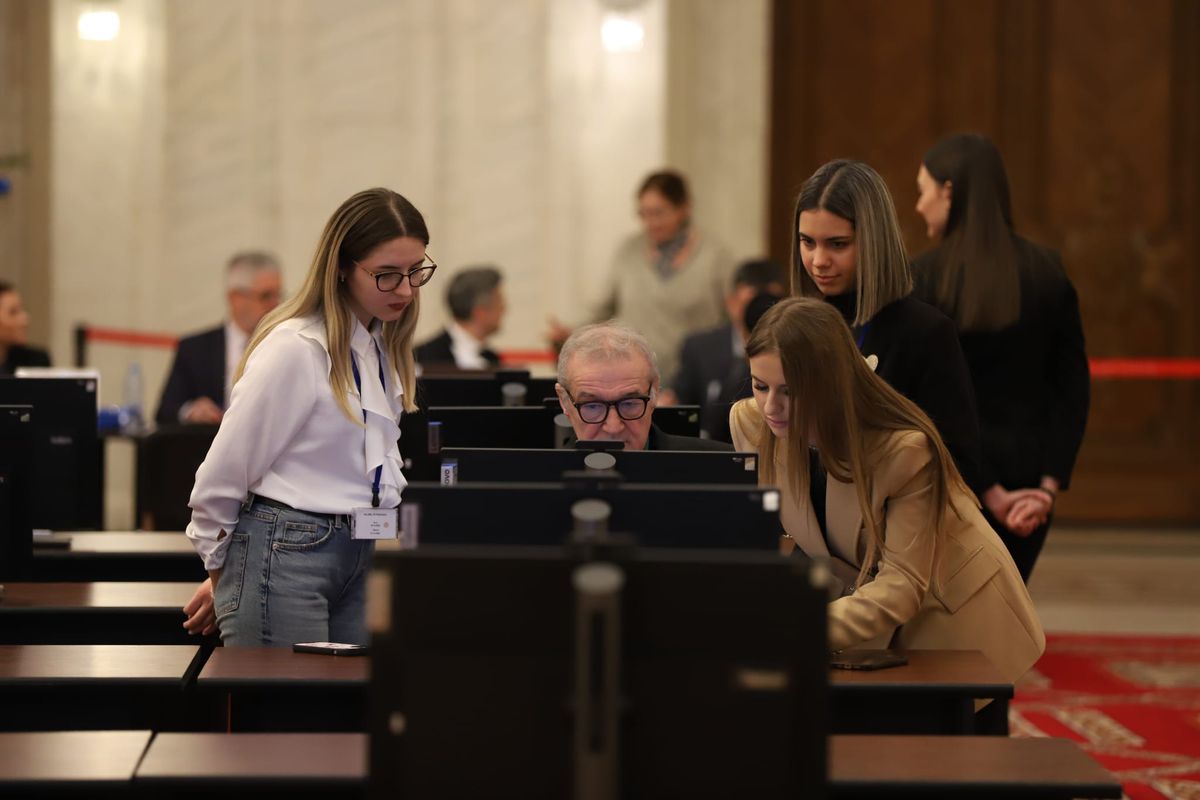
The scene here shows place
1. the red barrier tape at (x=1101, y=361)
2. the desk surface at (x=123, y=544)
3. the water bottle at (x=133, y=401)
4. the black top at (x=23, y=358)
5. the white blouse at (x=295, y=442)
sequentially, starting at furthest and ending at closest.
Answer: the red barrier tape at (x=1101, y=361)
the water bottle at (x=133, y=401)
the black top at (x=23, y=358)
the desk surface at (x=123, y=544)
the white blouse at (x=295, y=442)

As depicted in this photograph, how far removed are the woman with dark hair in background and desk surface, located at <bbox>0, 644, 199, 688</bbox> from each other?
1.61 metres

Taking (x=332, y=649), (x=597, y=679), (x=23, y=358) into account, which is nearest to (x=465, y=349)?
(x=23, y=358)

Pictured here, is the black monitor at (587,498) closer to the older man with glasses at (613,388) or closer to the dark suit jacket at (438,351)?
the older man with glasses at (613,388)

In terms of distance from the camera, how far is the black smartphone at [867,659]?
118 inches

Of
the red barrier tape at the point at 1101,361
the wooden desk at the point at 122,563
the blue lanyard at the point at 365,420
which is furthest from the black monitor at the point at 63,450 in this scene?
the red barrier tape at the point at 1101,361

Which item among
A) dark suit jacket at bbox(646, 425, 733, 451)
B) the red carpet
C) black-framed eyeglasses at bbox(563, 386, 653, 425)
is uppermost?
black-framed eyeglasses at bbox(563, 386, 653, 425)

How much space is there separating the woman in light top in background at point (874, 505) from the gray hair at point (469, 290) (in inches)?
162

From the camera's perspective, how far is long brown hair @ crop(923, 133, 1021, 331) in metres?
4.00

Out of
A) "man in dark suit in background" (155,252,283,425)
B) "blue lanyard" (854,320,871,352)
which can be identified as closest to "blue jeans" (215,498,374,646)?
"blue lanyard" (854,320,871,352)

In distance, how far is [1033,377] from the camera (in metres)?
4.13

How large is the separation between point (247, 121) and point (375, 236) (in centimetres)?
600

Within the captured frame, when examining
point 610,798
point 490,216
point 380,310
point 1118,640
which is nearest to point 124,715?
point 380,310

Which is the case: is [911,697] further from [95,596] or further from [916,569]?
[95,596]

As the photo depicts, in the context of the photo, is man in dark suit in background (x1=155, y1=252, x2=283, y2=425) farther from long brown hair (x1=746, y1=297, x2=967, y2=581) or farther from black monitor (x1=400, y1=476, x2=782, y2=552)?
black monitor (x1=400, y1=476, x2=782, y2=552)
